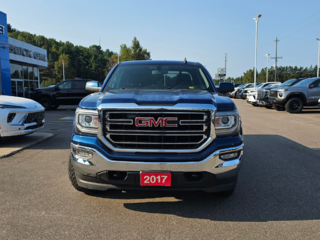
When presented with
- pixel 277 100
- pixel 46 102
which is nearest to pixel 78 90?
pixel 46 102

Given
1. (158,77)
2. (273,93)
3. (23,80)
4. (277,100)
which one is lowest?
(277,100)

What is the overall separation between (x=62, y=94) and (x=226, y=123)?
16383 millimetres

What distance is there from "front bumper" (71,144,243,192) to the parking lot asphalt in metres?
0.35

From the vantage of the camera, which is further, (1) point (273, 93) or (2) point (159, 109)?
(1) point (273, 93)

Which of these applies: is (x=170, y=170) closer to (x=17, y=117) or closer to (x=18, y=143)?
(x=17, y=117)

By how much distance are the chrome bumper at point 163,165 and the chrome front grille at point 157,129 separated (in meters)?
0.20

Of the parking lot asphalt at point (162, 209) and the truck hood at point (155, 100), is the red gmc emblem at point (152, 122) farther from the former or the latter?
the parking lot asphalt at point (162, 209)

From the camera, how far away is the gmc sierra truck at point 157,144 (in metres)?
2.95

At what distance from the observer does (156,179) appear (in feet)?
9.63

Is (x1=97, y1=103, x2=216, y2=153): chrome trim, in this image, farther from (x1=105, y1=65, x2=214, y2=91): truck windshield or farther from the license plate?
(x1=105, y1=65, x2=214, y2=91): truck windshield

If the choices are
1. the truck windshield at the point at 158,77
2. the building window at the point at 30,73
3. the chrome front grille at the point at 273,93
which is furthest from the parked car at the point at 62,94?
the building window at the point at 30,73

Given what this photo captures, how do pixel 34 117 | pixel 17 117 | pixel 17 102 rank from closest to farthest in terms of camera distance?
pixel 17 117, pixel 17 102, pixel 34 117

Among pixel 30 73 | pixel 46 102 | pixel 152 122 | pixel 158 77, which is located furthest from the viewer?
pixel 30 73

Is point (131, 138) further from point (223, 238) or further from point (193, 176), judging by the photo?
point (223, 238)
